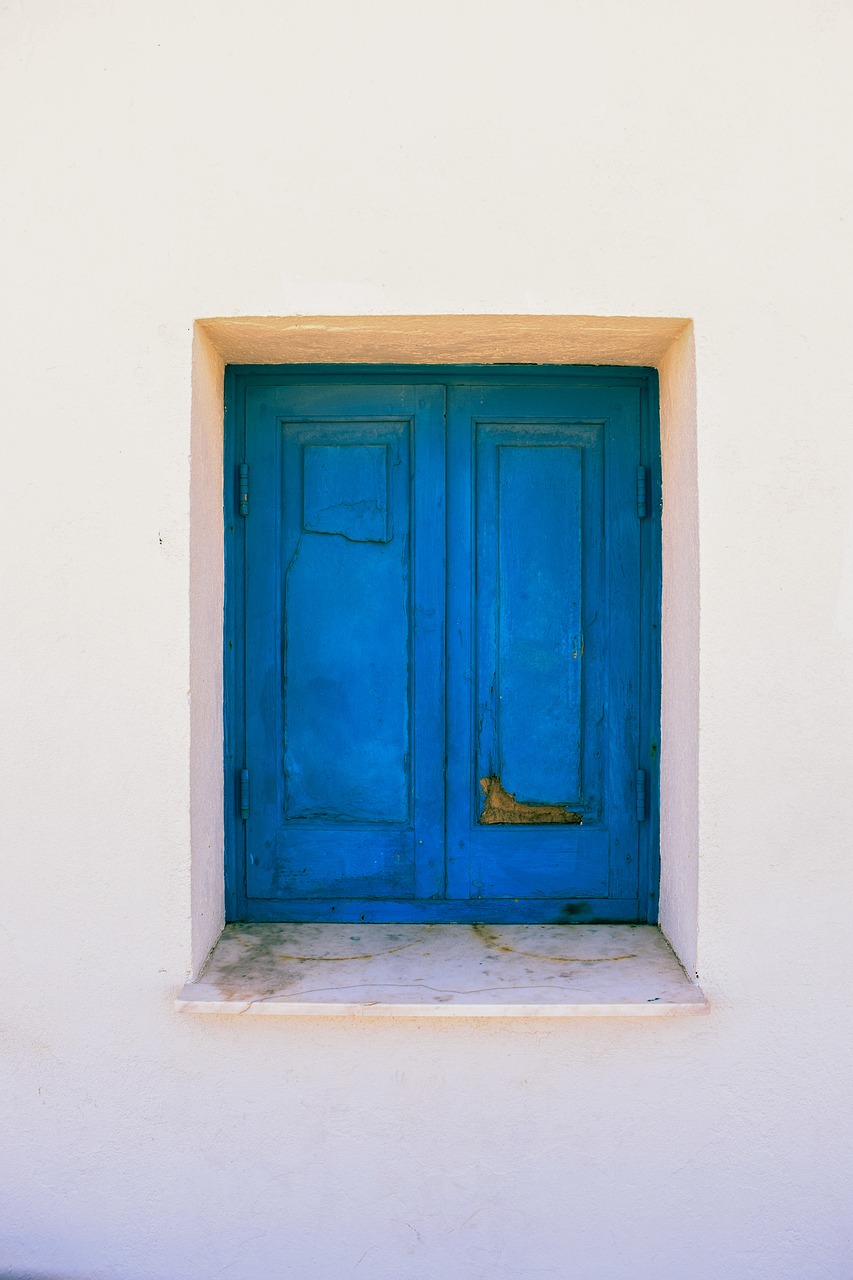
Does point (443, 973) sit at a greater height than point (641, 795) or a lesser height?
lesser

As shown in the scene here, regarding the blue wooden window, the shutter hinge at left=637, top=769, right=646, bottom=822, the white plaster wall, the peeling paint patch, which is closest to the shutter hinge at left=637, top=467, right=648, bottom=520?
the blue wooden window

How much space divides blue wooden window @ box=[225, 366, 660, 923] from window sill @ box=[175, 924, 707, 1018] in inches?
3.1

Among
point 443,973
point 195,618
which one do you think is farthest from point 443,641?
point 443,973

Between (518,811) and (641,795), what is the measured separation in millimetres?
350

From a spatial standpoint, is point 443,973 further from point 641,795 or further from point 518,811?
point 641,795

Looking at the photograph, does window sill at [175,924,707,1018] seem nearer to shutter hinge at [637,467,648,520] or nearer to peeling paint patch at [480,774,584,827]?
peeling paint patch at [480,774,584,827]

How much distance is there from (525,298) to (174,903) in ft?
5.70

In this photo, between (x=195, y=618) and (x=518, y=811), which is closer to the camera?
(x=195, y=618)

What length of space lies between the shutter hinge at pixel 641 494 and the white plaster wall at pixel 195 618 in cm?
31

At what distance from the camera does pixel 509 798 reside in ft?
7.79

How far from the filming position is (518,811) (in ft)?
7.80

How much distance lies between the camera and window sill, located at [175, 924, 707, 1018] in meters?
2.00

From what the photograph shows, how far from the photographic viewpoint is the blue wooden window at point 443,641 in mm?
2350

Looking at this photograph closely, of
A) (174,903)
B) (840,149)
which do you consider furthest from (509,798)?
(840,149)
